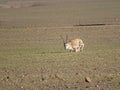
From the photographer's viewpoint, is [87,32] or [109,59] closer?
[109,59]

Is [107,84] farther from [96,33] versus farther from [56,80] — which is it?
[96,33]

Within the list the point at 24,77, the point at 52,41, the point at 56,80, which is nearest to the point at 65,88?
the point at 56,80

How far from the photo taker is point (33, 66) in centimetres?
1639

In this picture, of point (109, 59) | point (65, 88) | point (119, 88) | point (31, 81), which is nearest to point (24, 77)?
point (31, 81)

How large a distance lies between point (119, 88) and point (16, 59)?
7.87 metres

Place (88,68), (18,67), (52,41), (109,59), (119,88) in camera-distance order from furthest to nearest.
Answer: (52,41)
(109,59)
(18,67)
(88,68)
(119,88)

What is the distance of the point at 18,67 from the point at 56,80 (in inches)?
138

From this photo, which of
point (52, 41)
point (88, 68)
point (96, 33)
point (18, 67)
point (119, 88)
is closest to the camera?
point (119, 88)

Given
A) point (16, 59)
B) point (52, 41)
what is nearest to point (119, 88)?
point (16, 59)

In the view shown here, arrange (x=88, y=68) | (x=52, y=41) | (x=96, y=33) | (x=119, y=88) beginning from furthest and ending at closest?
(x=96, y=33), (x=52, y=41), (x=88, y=68), (x=119, y=88)

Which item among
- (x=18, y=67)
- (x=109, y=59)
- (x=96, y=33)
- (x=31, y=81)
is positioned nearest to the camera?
(x=31, y=81)

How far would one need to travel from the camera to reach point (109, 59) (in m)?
17.8

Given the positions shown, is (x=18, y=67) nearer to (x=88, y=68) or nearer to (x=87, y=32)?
(x=88, y=68)

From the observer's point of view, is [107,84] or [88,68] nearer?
[107,84]
